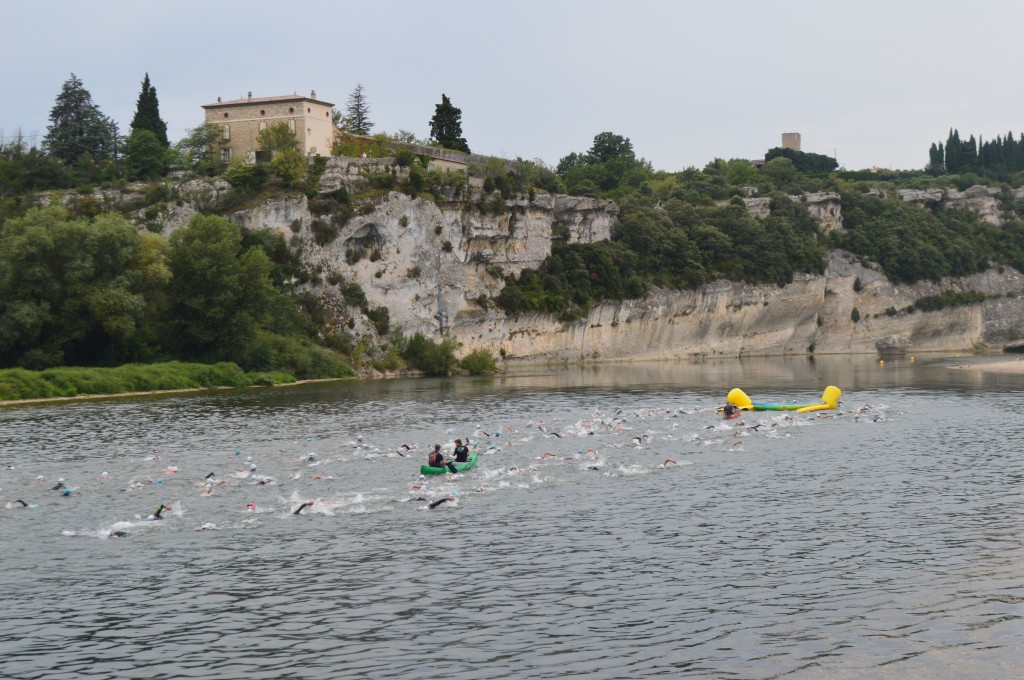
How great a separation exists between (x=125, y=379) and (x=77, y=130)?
54970 mm

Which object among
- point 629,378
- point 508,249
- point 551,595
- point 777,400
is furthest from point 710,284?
point 551,595

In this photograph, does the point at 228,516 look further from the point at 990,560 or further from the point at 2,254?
the point at 2,254

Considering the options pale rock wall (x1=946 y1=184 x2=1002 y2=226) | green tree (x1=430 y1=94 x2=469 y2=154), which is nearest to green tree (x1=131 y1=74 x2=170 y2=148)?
green tree (x1=430 y1=94 x2=469 y2=154)

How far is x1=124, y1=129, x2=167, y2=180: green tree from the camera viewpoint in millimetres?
107438

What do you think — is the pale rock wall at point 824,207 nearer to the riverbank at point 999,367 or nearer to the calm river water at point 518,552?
the riverbank at point 999,367

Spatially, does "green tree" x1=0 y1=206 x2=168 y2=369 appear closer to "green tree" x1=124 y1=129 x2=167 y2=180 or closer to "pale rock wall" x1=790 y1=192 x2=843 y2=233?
"green tree" x1=124 y1=129 x2=167 y2=180

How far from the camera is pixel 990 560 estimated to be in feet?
83.5

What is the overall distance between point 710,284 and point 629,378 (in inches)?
2022

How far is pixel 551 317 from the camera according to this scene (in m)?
126

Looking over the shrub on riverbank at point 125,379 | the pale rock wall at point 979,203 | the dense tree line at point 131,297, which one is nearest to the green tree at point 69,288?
the dense tree line at point 131,297

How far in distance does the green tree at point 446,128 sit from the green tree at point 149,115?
3241 cm

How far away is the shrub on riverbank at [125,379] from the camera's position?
67375 millimetres

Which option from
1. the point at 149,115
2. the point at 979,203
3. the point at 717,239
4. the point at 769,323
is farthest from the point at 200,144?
the point at 979,203

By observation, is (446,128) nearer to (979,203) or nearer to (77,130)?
(77,130)
